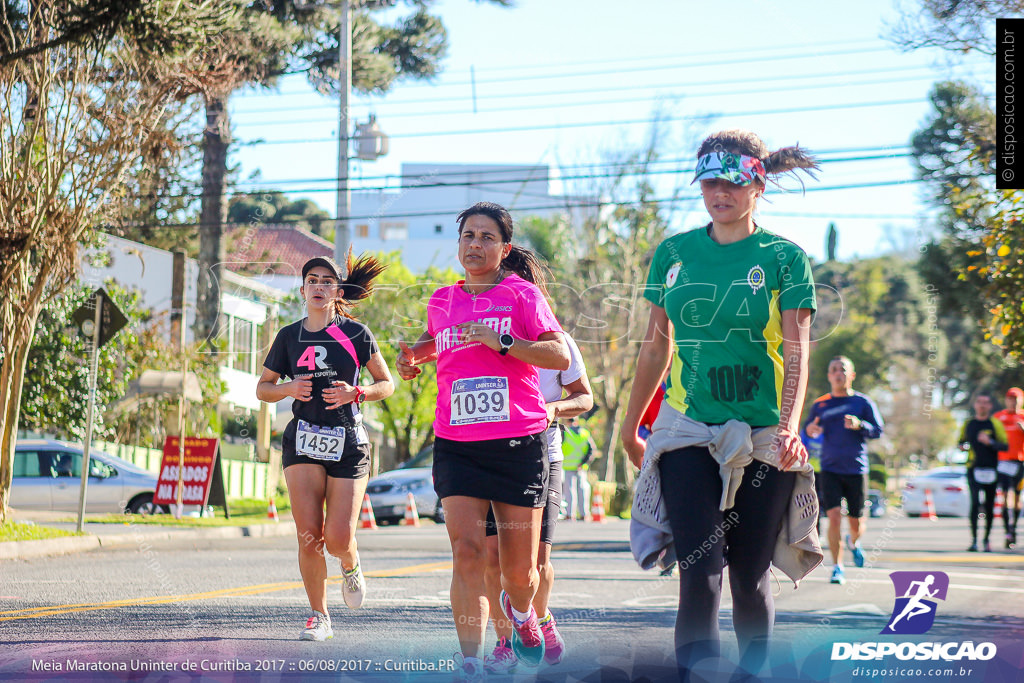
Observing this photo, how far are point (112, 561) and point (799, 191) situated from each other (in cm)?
902

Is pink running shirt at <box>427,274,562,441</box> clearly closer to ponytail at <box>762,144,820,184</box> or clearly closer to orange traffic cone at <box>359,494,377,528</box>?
ponytail at <box>762,144,820,184</box>

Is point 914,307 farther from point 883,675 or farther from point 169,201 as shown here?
point 883,675

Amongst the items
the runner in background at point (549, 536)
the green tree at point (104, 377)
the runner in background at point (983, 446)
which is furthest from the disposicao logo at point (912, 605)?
the green tree at point (104, 377)

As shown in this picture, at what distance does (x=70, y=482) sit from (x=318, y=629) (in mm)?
15936

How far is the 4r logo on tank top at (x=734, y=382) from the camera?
442 centimetres

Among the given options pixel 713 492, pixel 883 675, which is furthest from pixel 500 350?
pixel 883 675

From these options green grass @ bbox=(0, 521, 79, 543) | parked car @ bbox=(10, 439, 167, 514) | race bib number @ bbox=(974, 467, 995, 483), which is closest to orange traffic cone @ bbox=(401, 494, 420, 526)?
parked car @ bbox=(10, 439, 167, 514)

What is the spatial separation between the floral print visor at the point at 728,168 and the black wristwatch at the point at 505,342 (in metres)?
1.01

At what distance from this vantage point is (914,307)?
59.0m

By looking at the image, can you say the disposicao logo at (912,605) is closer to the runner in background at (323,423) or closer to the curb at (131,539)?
the runner in background at (323,423)

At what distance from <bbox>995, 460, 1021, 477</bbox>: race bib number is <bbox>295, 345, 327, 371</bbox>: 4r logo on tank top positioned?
11.3m

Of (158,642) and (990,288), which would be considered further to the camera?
(990,288)

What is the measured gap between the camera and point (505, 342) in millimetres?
4969

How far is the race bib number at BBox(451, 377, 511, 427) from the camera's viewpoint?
4980 mm
